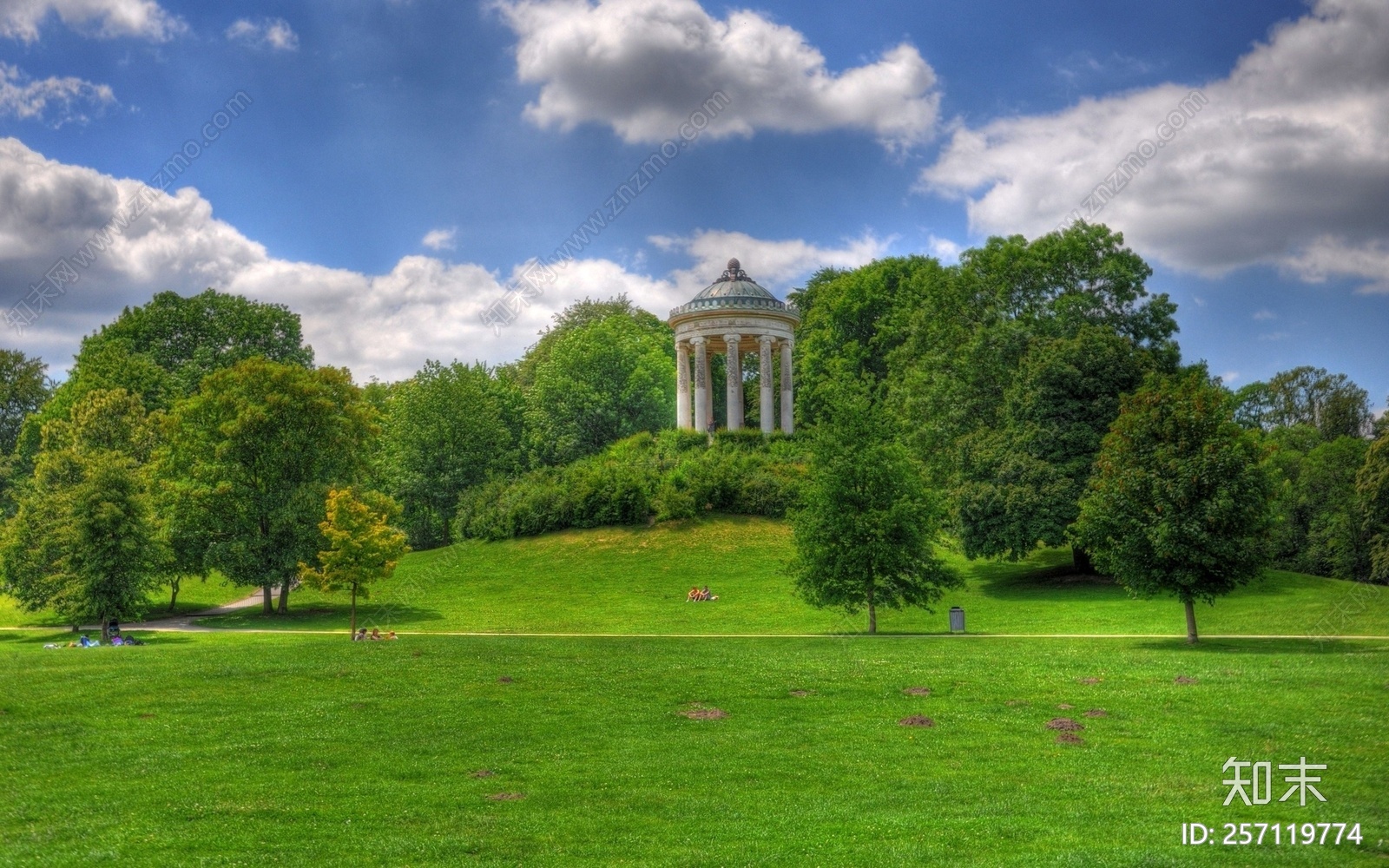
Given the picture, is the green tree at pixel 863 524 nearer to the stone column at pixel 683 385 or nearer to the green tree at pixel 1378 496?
the green tree at pixel 1378 496

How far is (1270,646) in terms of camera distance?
2945 cm

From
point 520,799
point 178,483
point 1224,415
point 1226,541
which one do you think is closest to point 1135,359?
point 1224,415

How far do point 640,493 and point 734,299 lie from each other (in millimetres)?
16270

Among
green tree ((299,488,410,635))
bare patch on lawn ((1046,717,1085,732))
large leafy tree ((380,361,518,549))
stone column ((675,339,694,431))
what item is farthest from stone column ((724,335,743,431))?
bare patch on lawn ((1046,717,1085,732))

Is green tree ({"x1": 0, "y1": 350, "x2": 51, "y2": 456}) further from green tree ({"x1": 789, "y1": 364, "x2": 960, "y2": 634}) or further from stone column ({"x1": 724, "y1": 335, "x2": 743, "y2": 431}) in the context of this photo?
green tree ({"x1": 789, "y1": 364, "x2": 960, "y2": 634})

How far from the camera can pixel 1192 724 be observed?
19.9 metres

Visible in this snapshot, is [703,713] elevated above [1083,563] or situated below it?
below

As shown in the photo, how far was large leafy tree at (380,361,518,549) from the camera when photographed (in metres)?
69.4

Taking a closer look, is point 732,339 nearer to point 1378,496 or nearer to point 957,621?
point 957,621

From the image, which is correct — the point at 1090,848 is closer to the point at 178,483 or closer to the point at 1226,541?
the point at 1226,541

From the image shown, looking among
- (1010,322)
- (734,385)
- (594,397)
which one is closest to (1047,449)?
(1010,322)

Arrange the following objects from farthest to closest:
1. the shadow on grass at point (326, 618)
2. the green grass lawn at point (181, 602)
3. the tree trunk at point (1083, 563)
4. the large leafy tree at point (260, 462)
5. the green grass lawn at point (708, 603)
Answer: the green grass lawn at point (181, 602) < the tree trunk at point (1083, 563) < the large leafy tree at point (260, 462) < the shadow on grass at point (326, 618) < the green grass lawn at point (708, 603)

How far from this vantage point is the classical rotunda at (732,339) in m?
69.2

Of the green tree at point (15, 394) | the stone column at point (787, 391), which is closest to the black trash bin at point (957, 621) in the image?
the stone column at point (787, 391)
